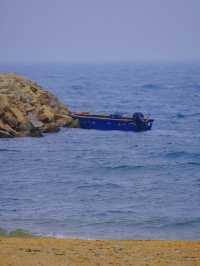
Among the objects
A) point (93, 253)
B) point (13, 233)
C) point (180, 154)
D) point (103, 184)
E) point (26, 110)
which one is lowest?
point (180, 154)

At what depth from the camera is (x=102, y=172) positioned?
3378 cm

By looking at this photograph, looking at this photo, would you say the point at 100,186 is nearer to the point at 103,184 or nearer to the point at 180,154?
the point at 103,184

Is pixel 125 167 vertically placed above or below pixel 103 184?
below

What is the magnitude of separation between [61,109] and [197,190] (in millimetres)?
25910

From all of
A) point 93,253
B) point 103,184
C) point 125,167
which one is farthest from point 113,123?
point 93,253

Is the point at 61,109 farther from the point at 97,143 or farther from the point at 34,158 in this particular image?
the point at 34,158

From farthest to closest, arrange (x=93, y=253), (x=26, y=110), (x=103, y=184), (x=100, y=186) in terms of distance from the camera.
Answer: (x=26, y=110) < (x=103, y=184) < (x=100, y=186) < (x=93, y=253)

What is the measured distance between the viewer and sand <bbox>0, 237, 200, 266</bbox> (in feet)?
43.7

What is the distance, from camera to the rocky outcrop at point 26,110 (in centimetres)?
4528

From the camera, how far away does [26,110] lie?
48.2 metres

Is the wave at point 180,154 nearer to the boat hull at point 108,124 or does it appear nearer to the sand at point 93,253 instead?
the boat hull at point 108,124

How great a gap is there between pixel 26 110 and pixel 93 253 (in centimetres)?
3459

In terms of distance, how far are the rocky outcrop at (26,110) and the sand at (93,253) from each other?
97.4ft

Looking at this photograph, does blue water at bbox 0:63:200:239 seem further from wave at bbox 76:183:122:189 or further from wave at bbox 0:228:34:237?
wave at bbox 0:228:34:237
